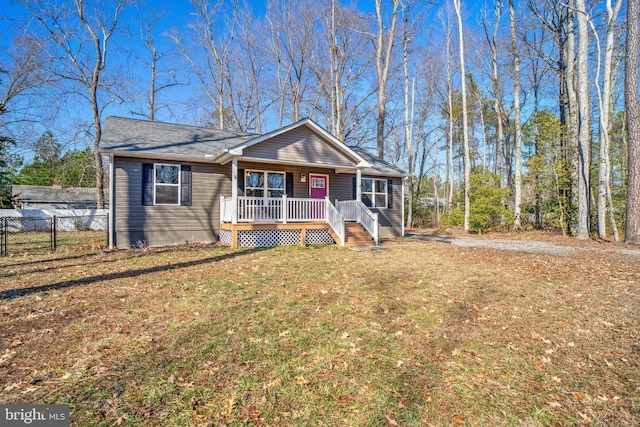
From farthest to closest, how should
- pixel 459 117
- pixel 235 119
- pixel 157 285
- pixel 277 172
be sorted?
pixel 459 117, pixel 235 119, pixel 277 172, pixel 157 285

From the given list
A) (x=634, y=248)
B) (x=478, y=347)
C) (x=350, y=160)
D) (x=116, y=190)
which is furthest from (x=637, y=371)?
(x=116, y=190)

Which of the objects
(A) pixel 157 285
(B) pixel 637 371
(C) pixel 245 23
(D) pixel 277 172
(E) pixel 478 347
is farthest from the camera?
(C) pixel 245 23

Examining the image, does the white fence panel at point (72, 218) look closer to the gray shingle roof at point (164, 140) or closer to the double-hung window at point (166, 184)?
the gray shingle roof at point (164, 140)

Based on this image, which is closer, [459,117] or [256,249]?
[256,249]

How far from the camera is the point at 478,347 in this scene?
347cm

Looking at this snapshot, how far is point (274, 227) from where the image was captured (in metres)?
11.0

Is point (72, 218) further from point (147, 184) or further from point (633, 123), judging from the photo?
point (633, 123)

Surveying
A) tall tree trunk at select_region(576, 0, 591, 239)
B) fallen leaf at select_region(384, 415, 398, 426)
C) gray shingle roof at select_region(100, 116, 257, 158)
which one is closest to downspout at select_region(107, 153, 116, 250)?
gray shingle roof at select_region(100, 116, 257, 158)

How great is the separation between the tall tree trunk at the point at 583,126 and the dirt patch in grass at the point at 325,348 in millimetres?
7601

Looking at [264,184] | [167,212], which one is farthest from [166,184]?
[264,184]

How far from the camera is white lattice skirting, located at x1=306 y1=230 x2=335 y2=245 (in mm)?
12000

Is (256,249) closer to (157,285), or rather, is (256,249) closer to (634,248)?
(157,285)

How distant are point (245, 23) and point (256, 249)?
21.6 m

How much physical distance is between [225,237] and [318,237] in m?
3.45
